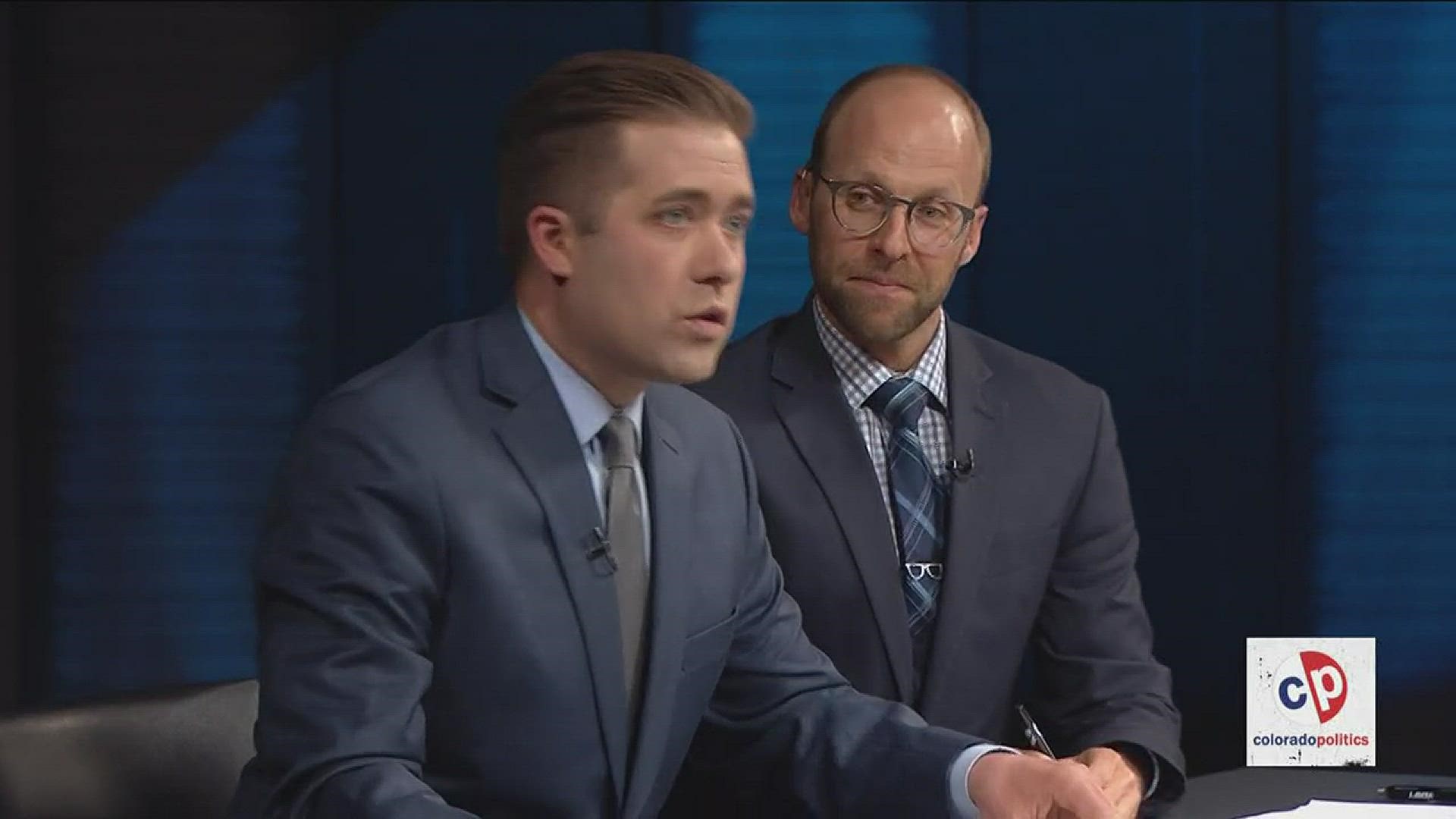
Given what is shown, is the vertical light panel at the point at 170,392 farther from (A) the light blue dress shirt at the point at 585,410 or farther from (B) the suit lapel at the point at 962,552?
(A) the light blue dress shirt at the point at 585,410

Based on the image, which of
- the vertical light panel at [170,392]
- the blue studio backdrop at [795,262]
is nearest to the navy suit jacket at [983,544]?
the blue studio backdrop at [795,262]

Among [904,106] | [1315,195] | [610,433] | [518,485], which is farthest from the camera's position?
[1315,195]

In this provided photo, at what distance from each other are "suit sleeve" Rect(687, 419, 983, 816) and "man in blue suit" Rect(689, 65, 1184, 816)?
1.14 ft

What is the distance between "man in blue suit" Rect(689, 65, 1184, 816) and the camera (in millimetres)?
2395

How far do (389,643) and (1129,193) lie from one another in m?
2.05

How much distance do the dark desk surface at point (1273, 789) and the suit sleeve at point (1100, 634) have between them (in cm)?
11

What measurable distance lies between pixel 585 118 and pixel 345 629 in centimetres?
52

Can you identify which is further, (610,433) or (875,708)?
(875,708)

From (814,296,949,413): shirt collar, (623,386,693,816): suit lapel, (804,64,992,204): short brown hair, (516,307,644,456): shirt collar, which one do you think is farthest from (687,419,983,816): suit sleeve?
(804,64,992,204): short brown hair

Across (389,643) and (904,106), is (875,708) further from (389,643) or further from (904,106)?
(904,106)

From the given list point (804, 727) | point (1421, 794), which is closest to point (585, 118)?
point (804, 727)

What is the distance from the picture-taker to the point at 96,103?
129 inches

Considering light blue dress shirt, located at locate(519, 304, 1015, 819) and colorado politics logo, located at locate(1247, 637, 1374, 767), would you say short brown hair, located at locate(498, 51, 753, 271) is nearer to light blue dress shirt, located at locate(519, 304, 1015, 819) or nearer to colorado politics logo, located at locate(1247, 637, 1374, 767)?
light blue dress shirt, located at locate(519, 304, 1015, 819)

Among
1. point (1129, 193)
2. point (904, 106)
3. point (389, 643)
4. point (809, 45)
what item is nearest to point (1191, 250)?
point (1129, 193)
